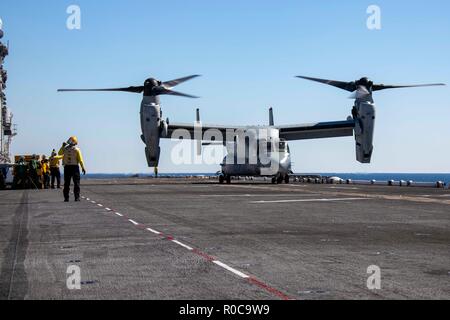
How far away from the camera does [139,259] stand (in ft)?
29.3

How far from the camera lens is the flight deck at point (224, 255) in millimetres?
6582

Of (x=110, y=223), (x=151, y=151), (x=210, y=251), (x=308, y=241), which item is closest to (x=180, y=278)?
(x=210, y=251)

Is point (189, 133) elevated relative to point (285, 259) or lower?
elevated

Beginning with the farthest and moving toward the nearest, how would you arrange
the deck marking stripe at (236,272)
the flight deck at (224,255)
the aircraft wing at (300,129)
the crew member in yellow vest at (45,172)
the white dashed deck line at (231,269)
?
1. the aircraft wing at (300,129)
2. the crew member in yellow vest at (45,172)
3. the white dashed deck line at (231,269)
4. the flight deck at (224,255)
5. the deck marking stripe at (236,272)

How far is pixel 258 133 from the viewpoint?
161 feet

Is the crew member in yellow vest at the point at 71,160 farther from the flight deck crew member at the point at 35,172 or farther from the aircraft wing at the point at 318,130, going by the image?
the aircraft wing at the point at 318,130

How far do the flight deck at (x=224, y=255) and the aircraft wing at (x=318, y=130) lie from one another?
119 feet

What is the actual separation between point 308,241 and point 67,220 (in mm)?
7058

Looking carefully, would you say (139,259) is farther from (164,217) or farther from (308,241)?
(164,217)

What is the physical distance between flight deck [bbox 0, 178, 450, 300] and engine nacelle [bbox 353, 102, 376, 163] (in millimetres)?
23339

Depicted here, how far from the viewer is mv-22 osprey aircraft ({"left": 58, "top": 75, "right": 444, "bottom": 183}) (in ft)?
129

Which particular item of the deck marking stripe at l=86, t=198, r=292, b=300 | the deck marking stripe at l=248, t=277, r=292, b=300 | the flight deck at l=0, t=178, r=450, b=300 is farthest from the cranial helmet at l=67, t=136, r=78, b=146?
the deck marking stripe at l=248, t=277, r=292, b=300

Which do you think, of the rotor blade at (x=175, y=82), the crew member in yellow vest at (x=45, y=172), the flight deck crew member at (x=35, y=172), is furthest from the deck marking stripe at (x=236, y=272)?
the flight deck crew member at (x=35, y=172)

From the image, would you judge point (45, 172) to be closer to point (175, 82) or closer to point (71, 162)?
point (175, 82)
